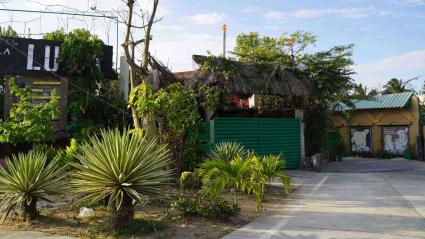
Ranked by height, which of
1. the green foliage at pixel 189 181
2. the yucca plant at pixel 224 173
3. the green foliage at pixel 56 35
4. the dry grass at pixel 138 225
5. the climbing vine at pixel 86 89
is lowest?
the dry grass at pixel 138 225

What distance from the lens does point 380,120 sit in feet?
94.7

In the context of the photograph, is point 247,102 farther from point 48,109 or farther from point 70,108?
point 48,109

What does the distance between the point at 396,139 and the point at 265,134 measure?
580 inches

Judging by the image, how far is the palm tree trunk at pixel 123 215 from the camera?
661 cm

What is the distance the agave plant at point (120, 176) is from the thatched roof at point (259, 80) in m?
8.60

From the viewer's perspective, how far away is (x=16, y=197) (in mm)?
7133

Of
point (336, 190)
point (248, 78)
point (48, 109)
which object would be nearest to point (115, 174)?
point (48, 109)

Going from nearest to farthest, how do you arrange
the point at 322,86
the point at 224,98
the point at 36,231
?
1. the point at 36,231
2. the point at 224,98
3. the point at 322,86

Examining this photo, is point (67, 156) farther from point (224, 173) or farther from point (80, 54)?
point (80, 54)

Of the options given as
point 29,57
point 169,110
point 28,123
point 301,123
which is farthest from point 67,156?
point 301,123

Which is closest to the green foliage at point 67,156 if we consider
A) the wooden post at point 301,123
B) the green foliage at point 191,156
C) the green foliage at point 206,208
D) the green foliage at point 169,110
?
the green foliage at point 169,110

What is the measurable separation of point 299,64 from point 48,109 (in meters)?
12.7

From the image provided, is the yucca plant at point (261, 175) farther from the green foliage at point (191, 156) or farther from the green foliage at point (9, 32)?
the green foliage at point (9, 32)

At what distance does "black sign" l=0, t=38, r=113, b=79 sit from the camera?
13.7m
